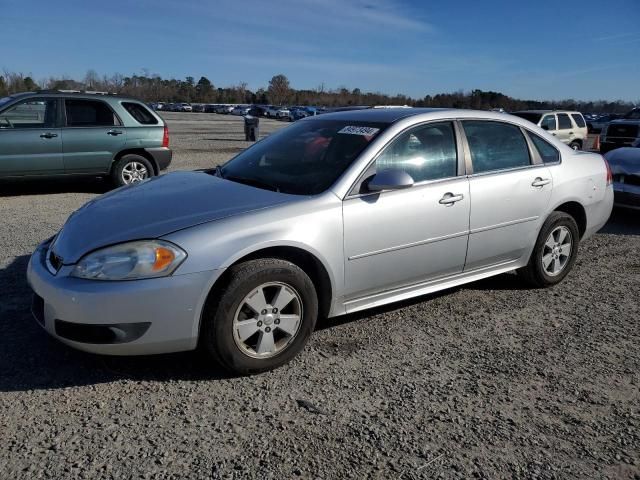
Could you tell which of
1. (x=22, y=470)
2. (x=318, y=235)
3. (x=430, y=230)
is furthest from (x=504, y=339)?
(x=22, y=470)

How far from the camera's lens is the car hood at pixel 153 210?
315 centimetres

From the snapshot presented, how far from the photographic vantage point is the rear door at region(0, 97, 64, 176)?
844 cm

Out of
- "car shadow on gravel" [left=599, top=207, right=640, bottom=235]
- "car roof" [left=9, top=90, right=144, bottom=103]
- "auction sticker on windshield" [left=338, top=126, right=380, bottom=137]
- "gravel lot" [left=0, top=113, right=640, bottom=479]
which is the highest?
"car roof" [left=9, top=90, right=144, bottom=103]

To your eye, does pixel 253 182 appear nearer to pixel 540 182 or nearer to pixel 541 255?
pixel 540 182

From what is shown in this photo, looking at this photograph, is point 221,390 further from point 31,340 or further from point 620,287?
point 620,287

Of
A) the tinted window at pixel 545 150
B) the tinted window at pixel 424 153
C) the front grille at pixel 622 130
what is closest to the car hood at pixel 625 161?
the tinted window at pixel 545 150

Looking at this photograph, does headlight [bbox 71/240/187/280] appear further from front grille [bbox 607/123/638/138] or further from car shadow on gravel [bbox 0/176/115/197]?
front grille [bbox 607/123/638/138]

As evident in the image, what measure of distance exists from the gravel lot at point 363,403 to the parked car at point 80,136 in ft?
15.8

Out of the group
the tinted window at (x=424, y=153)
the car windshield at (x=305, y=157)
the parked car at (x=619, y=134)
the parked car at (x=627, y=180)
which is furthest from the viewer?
the parked car at (x=619, y=134)

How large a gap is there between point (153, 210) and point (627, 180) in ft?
23.5

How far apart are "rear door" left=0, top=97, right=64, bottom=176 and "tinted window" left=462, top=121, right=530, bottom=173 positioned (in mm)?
6898

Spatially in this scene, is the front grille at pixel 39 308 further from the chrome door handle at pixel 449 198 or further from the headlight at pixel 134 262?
the chrome door handle at pixel 449 198

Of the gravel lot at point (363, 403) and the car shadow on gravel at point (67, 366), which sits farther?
the car shadow on gravel at point (67, 366)

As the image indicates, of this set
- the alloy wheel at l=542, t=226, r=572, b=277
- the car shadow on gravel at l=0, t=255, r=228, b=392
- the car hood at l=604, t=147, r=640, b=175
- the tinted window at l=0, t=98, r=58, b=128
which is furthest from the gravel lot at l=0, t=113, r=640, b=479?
the tinted window at l=0, t=98, r=58, b=128
